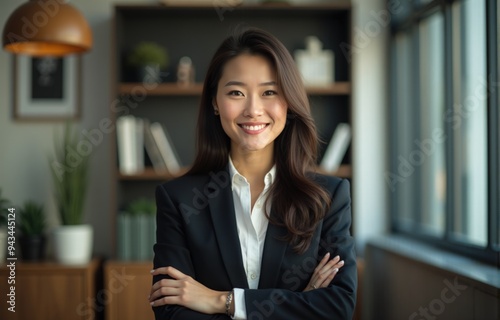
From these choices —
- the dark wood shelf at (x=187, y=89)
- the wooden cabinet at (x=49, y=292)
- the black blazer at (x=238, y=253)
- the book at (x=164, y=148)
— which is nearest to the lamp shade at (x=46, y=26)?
the dark wood shelf at (x=187, y=89)

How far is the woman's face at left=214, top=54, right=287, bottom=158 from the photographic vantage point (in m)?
1.90

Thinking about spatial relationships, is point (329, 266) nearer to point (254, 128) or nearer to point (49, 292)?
point (254, 128)

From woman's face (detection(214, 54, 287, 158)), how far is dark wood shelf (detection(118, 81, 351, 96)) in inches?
88.8

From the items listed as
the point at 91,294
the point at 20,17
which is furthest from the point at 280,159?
the point at 91,294

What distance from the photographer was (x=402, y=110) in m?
4.46

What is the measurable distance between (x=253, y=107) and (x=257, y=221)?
362 mm

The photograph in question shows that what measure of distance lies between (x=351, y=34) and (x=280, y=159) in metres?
2.36

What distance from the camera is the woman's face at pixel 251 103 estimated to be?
190 centimetres

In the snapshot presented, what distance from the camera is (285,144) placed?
205 cm

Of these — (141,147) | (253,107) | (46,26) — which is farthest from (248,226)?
(141,147)

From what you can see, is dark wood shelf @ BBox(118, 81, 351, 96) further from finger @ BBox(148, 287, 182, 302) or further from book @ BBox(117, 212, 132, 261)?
finger @ BBox(148, 287, 182, 302)

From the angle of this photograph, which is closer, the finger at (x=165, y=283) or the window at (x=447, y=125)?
the finger at (x=165, y=283)

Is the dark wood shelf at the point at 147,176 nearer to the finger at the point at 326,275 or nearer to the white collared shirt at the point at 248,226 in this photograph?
the white collared shirt at the point at 248,226

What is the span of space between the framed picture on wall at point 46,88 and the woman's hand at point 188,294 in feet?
9.26
